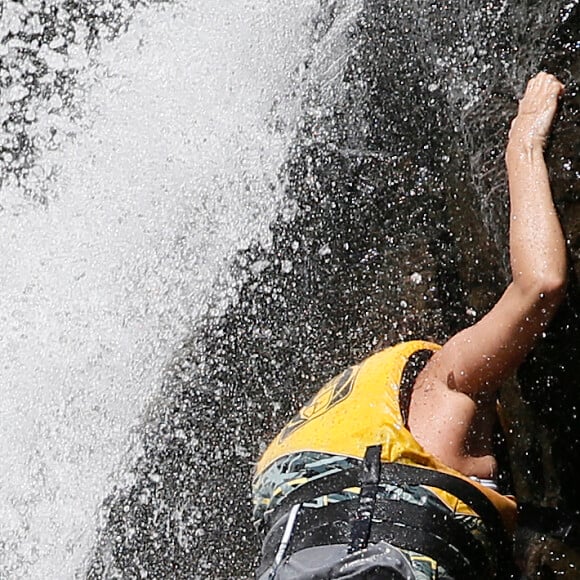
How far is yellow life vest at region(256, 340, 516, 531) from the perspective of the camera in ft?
5.02

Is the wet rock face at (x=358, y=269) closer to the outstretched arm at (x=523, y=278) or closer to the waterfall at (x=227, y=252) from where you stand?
the waterfall at (x=227, y=252)

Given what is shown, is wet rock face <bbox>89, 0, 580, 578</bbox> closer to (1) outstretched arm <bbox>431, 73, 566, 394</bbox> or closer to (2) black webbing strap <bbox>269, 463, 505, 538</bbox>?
(1) outstretched arm <bbox>431, 73, 566, 394</bbox>

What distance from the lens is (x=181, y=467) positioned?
2.56m

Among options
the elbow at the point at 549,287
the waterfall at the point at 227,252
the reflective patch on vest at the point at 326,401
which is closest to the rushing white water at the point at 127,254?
the waterfall at the point at 227,252

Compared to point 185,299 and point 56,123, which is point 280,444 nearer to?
point 185,299

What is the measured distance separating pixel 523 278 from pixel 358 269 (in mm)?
833

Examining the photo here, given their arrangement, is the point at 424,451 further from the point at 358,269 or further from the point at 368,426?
the point at 358,269

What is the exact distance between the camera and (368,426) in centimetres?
158

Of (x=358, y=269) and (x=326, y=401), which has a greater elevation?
(x=358, y=269)

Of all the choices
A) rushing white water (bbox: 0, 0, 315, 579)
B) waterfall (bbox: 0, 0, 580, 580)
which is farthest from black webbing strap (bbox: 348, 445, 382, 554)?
rushing white water (bbox: 0, 0, 315, 579)

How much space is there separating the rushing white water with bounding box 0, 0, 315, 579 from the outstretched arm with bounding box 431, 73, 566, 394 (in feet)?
3.35

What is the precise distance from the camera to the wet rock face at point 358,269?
1.90 m

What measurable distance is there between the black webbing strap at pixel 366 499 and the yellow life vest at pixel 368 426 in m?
0.02

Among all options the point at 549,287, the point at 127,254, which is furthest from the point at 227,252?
the point at 549,287
